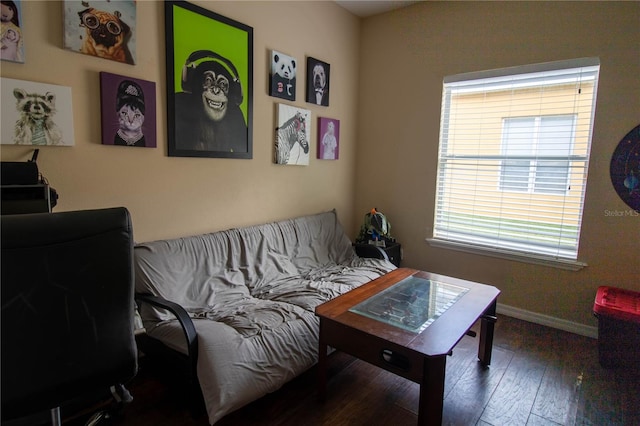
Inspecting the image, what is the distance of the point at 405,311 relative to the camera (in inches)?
75.5

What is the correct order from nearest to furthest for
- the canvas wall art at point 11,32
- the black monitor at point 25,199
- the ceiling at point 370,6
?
the black monitor at point 25,199, the canvas wall art at point 11,32, the ceiling at point 370,6

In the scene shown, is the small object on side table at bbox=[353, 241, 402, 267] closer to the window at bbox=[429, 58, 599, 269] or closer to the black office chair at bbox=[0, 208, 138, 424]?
the window at bbox=[429, 58, 599, 269]

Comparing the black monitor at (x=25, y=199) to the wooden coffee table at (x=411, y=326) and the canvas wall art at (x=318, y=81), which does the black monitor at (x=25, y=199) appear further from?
the canvas wall art at (x=318, y=81)

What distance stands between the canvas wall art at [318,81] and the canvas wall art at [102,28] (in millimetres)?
1549

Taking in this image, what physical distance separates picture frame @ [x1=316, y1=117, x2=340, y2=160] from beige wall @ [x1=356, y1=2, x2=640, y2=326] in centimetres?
42

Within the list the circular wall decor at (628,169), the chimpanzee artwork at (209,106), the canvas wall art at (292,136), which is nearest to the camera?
the chimpanzee artwork at (209,106)

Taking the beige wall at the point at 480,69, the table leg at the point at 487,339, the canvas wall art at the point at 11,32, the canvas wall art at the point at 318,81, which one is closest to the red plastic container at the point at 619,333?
the beige wall at the point at 480,69

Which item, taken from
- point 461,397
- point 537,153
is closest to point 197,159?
point 461,397

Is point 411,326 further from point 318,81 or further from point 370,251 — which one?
point 318,81

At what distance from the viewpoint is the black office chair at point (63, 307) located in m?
1.03

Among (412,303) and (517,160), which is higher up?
(517,160)

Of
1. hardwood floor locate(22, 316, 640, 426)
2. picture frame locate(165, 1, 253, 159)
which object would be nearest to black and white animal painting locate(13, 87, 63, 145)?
picture frame locate(165, 1, 253, 159)

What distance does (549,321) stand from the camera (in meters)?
2.96

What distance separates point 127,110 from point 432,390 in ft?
7.12
